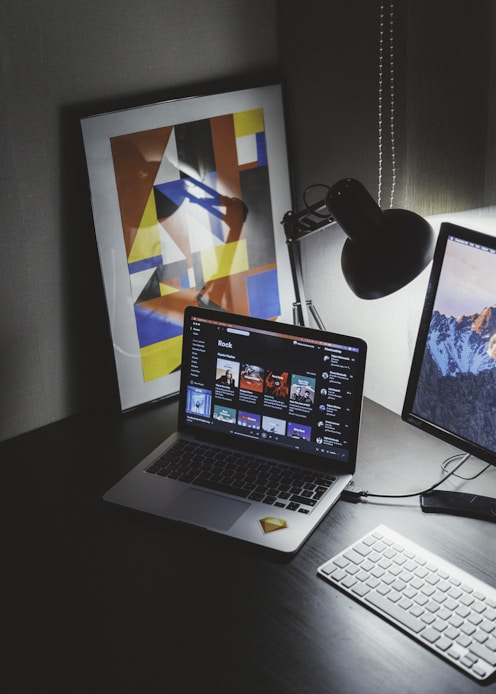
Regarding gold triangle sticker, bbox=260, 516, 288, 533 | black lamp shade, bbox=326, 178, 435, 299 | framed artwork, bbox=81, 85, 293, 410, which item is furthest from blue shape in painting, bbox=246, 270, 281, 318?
gold triangle sticker, bbox=260, 516, 288, 533

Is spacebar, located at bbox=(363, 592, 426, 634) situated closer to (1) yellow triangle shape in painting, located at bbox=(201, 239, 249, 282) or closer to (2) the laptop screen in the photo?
(2) the laptop screen

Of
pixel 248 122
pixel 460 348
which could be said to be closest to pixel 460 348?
pixel 460 348

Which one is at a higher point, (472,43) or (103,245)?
(472,43)

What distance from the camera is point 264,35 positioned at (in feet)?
6.14

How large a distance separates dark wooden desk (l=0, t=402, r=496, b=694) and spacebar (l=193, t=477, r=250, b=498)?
0.11 meters

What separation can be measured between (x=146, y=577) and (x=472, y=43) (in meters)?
1.04

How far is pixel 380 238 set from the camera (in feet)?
4.49

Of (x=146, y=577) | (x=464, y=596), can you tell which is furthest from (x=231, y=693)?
(x=464, y=596)

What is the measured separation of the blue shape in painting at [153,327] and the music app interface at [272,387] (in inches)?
6.6

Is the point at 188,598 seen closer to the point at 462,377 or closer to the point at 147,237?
the point at 462,377

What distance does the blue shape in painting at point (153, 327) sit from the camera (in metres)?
1.75

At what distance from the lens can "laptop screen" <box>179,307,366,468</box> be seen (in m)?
1.50

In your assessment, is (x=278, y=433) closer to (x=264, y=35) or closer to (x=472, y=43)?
(x=472, y=43)

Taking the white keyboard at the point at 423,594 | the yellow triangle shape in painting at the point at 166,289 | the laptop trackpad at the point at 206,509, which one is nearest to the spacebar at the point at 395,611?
the white keyboard at the point at 423,594
